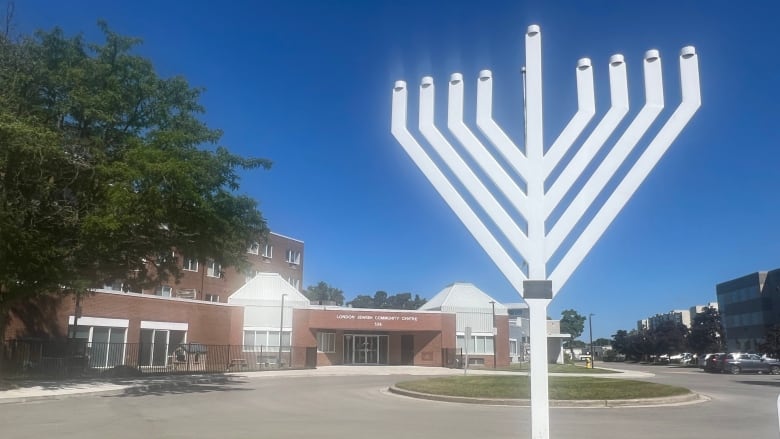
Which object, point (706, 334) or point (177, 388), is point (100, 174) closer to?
point (177, 388)

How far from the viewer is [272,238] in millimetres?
58469

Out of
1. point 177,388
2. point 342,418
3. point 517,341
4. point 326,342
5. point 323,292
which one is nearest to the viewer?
point 342,418

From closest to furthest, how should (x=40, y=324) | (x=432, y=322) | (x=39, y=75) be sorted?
(x=39, y=75), (x=40, y=324), (x=432, y=322)

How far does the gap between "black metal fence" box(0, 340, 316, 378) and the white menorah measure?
19416 millimetres

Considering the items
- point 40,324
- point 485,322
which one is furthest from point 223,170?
point 485,322

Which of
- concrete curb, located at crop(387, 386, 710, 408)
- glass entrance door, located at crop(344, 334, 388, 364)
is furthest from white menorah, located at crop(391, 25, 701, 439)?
glass entrance door, located at crop(344, 334, 388, 364)

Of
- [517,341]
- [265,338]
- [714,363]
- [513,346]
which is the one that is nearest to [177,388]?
[265,338]

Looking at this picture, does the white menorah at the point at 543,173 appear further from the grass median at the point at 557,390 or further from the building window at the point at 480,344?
the building window at the point at 480,344

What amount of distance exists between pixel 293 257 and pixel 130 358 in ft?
105

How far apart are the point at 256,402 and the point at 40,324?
1734 centimetres

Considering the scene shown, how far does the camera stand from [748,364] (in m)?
38.2

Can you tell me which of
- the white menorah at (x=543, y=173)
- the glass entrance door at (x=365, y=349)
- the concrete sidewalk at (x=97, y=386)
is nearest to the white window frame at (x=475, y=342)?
the glass entrance door at (x=365, y=349)

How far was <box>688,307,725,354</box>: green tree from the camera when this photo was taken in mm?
57500

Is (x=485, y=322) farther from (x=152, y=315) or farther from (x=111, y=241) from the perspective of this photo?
(x=111, y=241)
